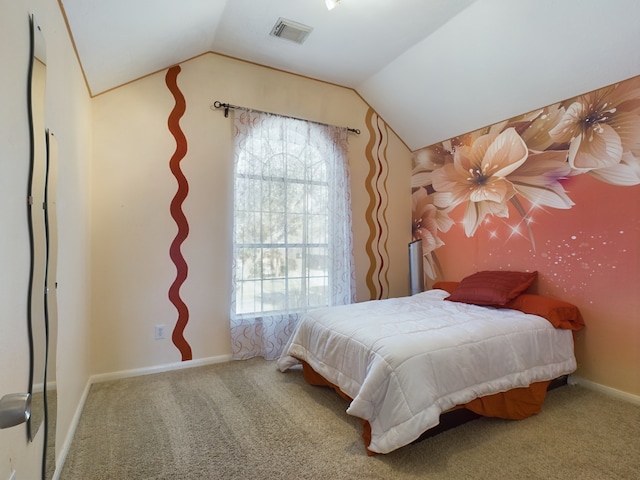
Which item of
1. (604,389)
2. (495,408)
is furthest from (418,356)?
(604,389)

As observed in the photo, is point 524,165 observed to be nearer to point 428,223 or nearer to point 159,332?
point 428,223

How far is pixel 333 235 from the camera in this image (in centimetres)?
350

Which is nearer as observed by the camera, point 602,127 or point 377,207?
point 602,127

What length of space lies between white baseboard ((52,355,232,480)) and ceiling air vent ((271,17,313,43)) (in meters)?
2.85

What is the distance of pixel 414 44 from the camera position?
2947 mm

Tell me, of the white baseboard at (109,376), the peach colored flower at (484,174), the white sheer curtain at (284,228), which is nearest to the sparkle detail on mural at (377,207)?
the white sheer curtain at (284,228)

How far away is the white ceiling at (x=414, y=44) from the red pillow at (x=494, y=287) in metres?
1.47

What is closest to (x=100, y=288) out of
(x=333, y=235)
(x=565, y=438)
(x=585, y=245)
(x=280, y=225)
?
(x=280, y=225)

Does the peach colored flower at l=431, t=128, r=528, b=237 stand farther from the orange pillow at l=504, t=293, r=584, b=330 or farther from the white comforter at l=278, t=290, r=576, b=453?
the white comforter at l=278, t=290, r=576, b=453

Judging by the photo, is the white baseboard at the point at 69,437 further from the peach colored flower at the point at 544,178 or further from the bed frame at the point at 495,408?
the peach colored flower at the point at 544,178

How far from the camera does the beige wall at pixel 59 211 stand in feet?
3.13

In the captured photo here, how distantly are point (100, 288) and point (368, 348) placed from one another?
7.09 feet

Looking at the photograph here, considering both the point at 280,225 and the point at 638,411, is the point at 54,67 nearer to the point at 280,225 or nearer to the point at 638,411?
the point at 280,225

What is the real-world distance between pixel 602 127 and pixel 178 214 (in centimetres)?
341
